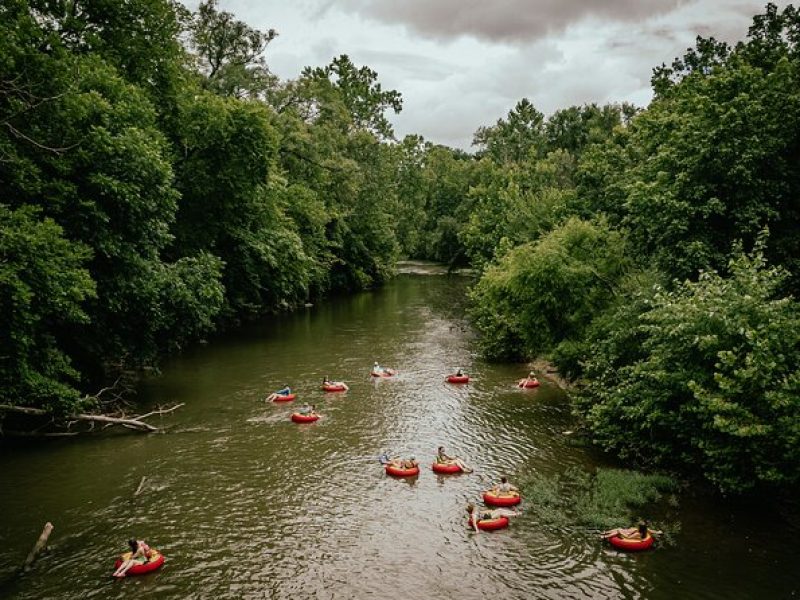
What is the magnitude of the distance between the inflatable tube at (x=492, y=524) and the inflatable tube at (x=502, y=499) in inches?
35.2

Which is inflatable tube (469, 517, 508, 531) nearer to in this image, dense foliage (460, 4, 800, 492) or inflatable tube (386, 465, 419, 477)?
inflatable tube (386, 465, 419, 477)

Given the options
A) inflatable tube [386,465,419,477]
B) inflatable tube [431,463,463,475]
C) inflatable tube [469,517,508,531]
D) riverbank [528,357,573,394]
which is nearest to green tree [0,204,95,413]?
inflatable tube [386,465,419,477]

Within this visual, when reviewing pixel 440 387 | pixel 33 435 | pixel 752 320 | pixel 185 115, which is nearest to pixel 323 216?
pixel 185 115

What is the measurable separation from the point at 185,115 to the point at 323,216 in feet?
62.1

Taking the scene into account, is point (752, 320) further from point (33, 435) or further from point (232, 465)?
point (33, 435)

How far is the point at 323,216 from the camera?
4788 centimetres

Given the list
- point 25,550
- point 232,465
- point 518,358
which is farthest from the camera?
point 518,358

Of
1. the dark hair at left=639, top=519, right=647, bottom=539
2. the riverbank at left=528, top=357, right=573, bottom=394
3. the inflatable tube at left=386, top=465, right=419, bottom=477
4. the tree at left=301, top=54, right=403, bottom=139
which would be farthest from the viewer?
the tree at left=301, top=54, right=403, bottom=139

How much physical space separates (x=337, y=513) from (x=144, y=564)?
494 cm

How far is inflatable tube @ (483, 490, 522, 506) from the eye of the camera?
1669cm

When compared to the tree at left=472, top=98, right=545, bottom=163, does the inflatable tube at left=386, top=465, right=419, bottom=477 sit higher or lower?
lower

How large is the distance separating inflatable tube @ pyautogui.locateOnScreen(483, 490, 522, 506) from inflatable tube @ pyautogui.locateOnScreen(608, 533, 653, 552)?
9.66 feet

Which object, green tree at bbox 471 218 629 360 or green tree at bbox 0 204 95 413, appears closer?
green tree at bbox 0 204 95 413

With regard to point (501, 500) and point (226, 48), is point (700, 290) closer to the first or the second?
point (501, 500)
